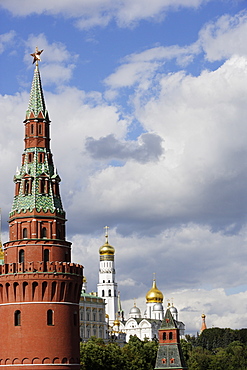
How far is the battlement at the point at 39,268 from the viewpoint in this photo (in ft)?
240

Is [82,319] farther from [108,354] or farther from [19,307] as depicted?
[19,307]

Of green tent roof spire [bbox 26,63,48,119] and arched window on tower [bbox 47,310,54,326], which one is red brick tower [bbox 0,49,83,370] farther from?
green tent roof spire [bbox 26,63,48,119]

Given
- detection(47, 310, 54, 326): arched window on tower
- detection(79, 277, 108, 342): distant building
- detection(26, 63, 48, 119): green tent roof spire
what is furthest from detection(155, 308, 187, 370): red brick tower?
detection(79, 277, 108, 342): distant building

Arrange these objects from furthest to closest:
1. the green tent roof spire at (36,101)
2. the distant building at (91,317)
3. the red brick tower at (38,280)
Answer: the distant building at (91,317)
the green tent roof spire at (36,101)
the red brick tower at (38,280)

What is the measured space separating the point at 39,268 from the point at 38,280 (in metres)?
1.25

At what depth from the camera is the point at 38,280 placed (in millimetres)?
72688

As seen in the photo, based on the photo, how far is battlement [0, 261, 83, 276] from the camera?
73.2 m

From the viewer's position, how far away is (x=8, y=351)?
236 ft

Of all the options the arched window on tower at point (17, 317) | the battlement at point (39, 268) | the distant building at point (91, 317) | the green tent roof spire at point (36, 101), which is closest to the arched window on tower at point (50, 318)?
the arched window on tower at point (17, 317)

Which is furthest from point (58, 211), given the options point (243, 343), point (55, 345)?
point (243, 343)

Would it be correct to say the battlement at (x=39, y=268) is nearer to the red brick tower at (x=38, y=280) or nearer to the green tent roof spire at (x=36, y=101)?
the red brick tower at (x=38, y=280)

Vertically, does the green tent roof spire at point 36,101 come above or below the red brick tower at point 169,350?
above

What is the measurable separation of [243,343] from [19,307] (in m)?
123

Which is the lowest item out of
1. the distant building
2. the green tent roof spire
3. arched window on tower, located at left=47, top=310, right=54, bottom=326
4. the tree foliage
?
the tree foliage
